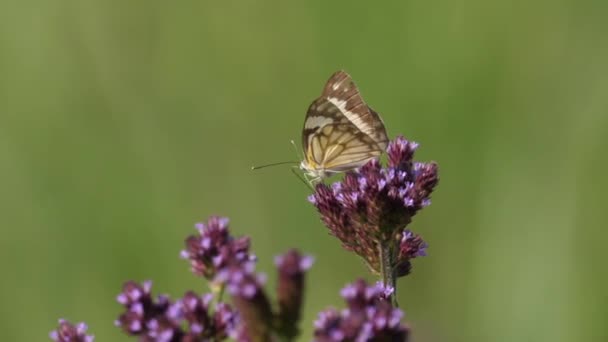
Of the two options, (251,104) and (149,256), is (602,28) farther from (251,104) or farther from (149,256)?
(149,256)

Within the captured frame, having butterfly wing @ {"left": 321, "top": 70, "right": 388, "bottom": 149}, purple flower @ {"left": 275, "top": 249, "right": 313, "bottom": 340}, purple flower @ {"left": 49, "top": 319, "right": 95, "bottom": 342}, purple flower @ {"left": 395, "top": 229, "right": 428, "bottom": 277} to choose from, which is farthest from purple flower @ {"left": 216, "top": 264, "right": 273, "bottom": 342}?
butterfly wing @ {"left": 321, "top": 70, "right": 388, "bottom": 149}

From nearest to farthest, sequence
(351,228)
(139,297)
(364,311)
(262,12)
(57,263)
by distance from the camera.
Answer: (364,311)
(139,297)
(351,228)
(57,263)
(262,12)

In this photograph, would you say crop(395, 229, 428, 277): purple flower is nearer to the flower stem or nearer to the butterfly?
the flower stem

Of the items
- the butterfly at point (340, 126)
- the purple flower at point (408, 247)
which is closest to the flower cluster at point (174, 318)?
the purple flower at point (408, 247)

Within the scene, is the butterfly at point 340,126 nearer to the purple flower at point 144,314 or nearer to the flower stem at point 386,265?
the flower stem at point 386,265

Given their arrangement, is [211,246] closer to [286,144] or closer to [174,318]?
[174,318]

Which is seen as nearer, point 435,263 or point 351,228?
point 351,228

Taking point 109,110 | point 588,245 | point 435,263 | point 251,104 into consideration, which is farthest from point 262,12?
point 588,245
